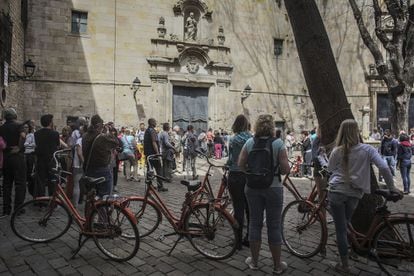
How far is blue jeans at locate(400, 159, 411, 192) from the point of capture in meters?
9.76

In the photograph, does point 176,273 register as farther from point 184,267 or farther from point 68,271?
point 68,271

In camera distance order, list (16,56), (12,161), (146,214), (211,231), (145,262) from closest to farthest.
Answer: (145,262) → (211,231) → (146,214) → (12,161) → (16,56)

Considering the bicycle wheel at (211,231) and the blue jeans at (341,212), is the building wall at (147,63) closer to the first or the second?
the bicycle wheel at (211,231)

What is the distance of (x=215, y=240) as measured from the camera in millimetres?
4492

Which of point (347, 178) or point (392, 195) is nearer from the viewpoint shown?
point (392, 195)

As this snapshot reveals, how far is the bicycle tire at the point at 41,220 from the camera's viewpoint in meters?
4.86

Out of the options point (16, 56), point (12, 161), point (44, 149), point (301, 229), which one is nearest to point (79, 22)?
point (16, 56)

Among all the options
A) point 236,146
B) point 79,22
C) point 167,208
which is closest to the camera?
point 167,208

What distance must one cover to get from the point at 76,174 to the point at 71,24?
47.7 ft

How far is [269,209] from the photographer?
381 cm

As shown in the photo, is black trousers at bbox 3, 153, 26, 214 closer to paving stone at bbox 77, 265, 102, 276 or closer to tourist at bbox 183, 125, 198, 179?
paving stone at bbox 77, 265, 102, 276

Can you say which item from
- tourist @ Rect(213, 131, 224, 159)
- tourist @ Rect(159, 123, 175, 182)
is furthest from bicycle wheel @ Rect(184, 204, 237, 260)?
tourist @ Rect(213, 131, 224, 159)

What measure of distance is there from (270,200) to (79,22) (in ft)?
60.2

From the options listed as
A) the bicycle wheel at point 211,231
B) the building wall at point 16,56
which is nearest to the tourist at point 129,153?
the building wall at point 16,56
